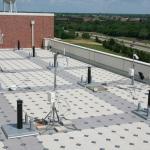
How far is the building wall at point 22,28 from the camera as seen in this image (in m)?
35.8

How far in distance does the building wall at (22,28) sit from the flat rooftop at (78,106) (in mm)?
9282

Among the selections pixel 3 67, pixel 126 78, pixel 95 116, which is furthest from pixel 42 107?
pixel 3 67

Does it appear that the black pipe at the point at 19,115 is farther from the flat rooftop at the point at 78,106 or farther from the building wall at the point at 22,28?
the building wall at the point at 22,28

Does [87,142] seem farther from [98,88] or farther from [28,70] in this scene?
[28,70]

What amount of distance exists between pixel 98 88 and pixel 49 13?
20109mm

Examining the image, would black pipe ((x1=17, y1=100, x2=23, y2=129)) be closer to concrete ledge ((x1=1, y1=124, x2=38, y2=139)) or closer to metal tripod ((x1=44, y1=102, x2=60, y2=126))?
concrete ledge ((x1=1, y1=124, x2=38, y2=139))

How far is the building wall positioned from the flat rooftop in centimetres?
928

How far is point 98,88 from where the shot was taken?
1966cm

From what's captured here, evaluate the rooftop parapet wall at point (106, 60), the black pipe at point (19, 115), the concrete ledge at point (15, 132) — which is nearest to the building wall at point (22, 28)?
the rooftop parapet wall at point (106, 60)

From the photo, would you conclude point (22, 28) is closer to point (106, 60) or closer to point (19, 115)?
point (106, 60)

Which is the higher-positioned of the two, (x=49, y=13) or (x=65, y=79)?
(x=49, y=13)

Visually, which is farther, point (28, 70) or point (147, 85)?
point (28, 70)

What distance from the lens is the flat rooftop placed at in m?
12.3

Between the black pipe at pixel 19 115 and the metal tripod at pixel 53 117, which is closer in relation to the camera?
the black pipe at pixel 19 115
